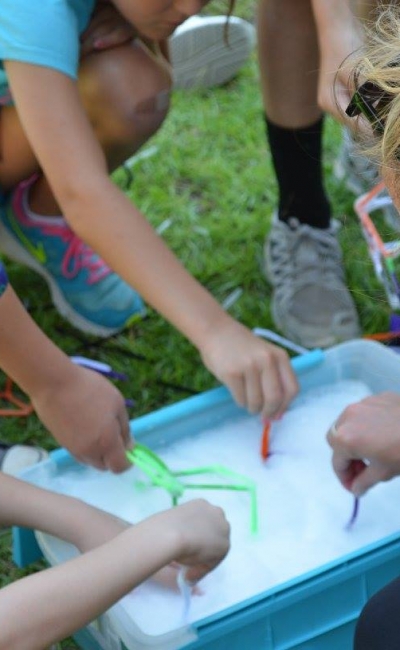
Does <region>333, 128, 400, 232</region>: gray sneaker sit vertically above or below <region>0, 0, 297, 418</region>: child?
below

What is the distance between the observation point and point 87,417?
112cm

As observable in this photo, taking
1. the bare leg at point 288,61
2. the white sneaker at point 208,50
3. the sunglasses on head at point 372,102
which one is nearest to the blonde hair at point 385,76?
the sunglasses on head at point 372,102

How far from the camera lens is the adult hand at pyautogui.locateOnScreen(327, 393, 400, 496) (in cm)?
103

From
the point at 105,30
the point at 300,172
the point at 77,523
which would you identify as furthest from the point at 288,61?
the point at 77,523

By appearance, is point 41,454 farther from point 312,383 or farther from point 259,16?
point 259,16

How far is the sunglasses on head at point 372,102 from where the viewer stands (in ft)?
2.76

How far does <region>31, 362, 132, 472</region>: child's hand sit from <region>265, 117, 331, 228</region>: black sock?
592mm

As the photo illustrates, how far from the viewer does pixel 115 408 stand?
3.71 feet

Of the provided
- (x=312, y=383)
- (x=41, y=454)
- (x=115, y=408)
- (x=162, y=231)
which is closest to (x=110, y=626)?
(x=115, y=408)

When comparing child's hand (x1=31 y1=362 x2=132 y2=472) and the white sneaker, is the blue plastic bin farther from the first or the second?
the white sneaker

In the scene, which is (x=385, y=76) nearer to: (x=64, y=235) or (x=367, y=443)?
(x=367, y=443)

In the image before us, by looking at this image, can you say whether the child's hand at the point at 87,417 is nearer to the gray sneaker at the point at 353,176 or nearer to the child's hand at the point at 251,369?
the child's hand at the point at 251,369

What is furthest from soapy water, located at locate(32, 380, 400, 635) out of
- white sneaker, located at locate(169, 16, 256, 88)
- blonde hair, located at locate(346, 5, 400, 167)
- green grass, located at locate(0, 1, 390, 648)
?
white sneaker, located at locate(169, 16, 256, 88)

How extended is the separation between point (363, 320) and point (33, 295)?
529 mm
